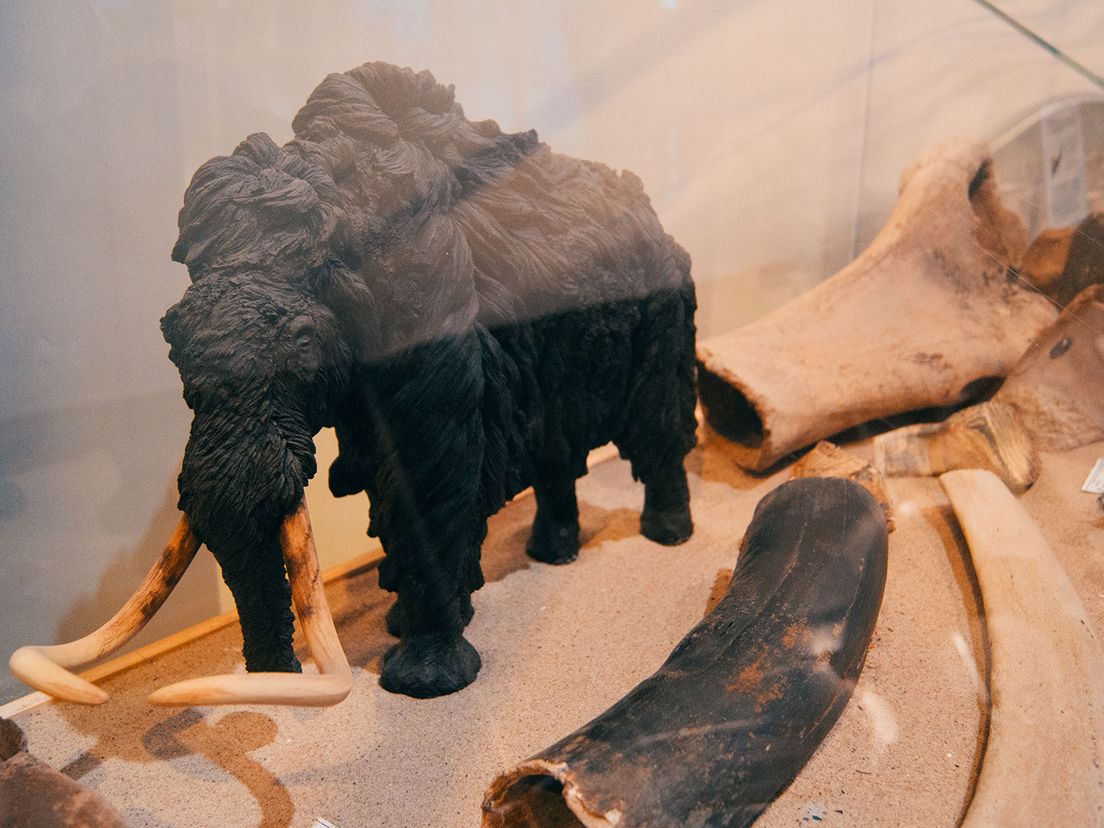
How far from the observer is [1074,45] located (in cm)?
190

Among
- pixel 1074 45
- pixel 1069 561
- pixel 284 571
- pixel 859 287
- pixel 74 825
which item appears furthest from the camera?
pixel 859 287

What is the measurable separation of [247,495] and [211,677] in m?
0.26

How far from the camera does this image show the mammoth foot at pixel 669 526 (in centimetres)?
201

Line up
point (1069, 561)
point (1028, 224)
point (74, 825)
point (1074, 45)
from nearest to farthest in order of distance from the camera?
point (74, 825) < point (1069, 561) < point (1074, 45) < point (1028, 224)

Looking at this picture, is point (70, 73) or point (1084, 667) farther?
point (70, 73)

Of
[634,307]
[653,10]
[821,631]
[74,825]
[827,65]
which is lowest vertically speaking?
[821,631]

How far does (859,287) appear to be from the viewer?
256cm

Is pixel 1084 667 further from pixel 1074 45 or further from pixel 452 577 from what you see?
pixel 1074 45

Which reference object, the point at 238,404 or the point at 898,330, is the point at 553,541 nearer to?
the point at 238,404

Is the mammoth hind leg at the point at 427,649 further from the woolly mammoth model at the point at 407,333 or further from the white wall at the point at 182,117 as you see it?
the white wall at the point at 182,117

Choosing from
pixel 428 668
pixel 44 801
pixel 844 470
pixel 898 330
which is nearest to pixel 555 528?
pixel 428 668

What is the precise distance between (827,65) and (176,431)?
7.05ft

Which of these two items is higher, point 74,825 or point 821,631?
point 74,825

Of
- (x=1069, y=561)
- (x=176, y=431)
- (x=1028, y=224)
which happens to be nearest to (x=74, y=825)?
(x=176, y=431)
